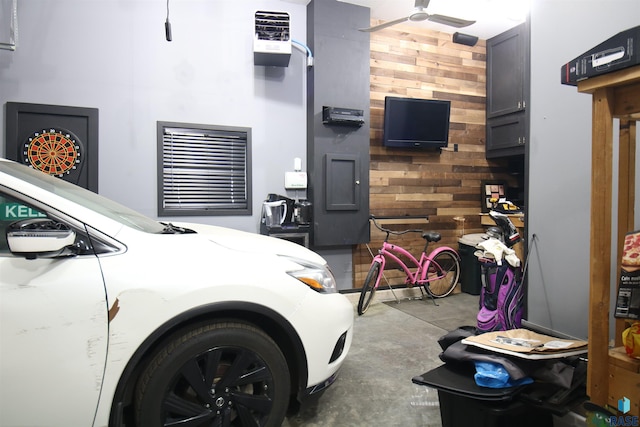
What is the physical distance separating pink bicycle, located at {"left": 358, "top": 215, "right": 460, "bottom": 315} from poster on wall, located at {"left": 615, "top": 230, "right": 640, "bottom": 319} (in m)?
2.72

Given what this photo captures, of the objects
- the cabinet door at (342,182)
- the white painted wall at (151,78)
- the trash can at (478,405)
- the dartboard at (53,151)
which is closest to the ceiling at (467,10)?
the white painted wall at (151,78)

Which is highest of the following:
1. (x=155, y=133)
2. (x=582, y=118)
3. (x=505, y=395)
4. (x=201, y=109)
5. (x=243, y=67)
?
(x=243, y=67)

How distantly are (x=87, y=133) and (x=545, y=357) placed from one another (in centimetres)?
392

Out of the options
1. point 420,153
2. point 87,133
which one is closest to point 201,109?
point 87,133

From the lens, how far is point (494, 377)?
1.52m

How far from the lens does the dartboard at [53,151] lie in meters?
3.29

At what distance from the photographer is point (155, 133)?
12.0 feet

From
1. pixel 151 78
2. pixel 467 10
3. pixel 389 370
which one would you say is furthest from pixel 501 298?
pixel 151 78

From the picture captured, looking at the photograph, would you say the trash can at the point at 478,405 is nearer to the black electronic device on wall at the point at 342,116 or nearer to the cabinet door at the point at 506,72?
the black electronic device on wall at the point at 342,116

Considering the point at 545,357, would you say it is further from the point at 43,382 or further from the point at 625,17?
the point at 43,382

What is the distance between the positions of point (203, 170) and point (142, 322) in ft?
9.01

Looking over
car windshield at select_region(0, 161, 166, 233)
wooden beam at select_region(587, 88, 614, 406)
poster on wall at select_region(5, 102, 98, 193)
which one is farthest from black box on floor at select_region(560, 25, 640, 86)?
poster on wall at select_region(5, 102, 98, 193)

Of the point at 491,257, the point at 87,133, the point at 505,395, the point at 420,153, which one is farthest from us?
the point at 420,153

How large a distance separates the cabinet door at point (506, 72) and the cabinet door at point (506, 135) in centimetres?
9
